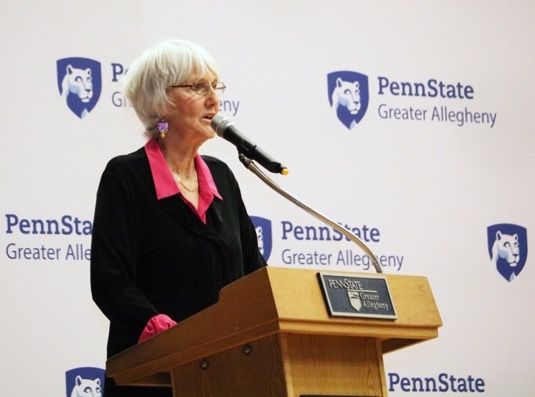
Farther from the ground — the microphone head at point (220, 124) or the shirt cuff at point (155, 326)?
the microphone head at point (220, 124)

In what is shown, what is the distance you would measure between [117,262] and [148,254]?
91mm

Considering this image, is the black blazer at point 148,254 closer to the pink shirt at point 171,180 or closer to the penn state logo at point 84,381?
the pink shirt at point 171,180

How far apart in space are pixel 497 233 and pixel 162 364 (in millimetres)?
2557

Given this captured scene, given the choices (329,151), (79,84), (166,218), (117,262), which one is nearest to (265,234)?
(329,151)

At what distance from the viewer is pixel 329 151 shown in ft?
14.4

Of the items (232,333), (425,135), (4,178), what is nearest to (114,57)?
(4,178)

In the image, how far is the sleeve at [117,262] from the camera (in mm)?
2555

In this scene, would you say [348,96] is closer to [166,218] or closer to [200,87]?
[200,87]

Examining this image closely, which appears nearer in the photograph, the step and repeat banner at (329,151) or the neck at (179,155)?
the neck at (179,155)

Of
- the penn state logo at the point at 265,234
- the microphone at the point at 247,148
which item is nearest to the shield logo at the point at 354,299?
the microphone at the point at 247,148

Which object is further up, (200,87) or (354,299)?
(200,87)

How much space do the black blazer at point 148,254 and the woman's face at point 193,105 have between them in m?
0.15

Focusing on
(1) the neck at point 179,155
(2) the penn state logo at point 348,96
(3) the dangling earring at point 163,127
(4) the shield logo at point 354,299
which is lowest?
(4) the shield logo at point 354,299

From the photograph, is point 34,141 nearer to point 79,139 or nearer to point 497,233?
point 79,139
